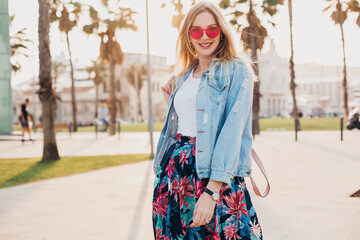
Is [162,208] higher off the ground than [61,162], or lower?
higher

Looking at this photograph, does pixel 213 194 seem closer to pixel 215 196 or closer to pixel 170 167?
pixel 215 196

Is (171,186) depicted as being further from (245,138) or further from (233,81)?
(233,81)

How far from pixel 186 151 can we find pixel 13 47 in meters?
29.5

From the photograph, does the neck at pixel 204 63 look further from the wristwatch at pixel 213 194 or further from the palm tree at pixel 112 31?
the palm tree at pixel 112 31

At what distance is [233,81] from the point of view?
2.36 meters

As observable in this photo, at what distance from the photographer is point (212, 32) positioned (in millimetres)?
2479

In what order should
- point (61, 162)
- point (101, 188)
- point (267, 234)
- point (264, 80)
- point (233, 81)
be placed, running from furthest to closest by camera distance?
1. point (264, 80)
2. point (61, 162)
3. point (101, 188)
4. point (267, 234)
5. point (233, 81)

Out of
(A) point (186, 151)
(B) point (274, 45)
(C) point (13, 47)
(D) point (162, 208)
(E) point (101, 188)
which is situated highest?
(B) point (274, 45)

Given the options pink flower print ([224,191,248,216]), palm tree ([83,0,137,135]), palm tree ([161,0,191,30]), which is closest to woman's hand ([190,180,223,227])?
pink flower print ([224,191,248,216])

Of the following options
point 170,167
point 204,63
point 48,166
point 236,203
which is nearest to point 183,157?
point 170,167

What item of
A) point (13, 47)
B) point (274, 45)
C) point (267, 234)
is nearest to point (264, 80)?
point (274, 45)

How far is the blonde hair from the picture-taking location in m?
2.47

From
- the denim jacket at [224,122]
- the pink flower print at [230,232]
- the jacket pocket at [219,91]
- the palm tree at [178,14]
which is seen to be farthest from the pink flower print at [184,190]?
the palm tree at [178,14]

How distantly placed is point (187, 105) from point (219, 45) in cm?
37
